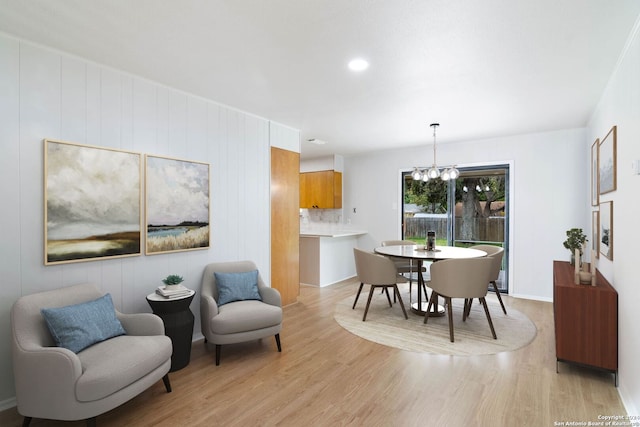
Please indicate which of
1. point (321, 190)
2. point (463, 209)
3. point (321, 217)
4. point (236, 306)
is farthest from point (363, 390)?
point (321, 217)

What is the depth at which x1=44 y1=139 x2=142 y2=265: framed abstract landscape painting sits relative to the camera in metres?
2.48

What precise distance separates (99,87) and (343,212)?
500cm

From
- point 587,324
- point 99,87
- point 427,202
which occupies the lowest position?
point 587,324

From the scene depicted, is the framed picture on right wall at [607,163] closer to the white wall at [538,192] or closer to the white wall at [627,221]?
the white wall at [627,221]

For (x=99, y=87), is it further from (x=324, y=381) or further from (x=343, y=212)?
(x=343, y=212)

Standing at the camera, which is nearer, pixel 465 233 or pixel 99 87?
pixel 99 87

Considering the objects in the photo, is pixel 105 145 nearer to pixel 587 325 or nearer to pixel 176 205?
pixel 176 205

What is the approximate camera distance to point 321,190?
682 cm

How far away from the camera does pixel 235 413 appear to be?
2234 mm

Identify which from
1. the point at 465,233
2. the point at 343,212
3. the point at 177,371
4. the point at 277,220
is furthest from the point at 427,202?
the point at 177,371

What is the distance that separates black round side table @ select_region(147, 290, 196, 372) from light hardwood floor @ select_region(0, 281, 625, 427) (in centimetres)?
13

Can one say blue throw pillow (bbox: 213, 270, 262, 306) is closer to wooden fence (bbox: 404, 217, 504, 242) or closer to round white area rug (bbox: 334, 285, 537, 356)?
round white area rug (bbox: 334, 285, 537, 356)

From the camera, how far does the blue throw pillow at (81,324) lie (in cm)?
215

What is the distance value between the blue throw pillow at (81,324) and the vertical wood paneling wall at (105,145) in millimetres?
424
